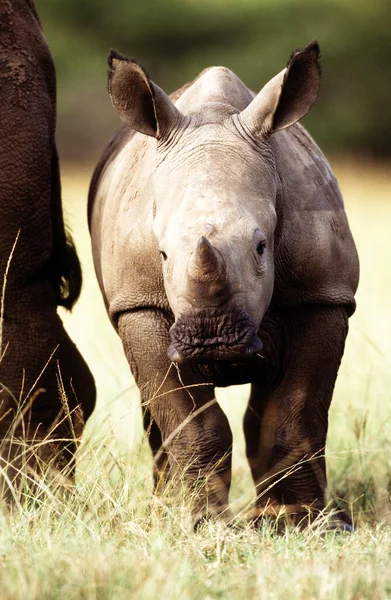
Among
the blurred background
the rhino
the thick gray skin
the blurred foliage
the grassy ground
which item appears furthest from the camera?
the blurred foliage

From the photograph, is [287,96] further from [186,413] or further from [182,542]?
[182,542]

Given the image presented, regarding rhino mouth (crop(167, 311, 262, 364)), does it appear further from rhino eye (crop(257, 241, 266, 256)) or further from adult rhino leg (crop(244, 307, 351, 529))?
adult rhino leg (crop(244, 307, 351, 529))

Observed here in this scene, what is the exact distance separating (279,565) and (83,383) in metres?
2.31

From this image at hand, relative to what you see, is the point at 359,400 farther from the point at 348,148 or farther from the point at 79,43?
the point at 79,43

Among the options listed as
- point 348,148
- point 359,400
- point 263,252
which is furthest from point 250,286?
point 348,148

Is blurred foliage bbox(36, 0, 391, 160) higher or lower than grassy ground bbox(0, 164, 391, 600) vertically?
higher

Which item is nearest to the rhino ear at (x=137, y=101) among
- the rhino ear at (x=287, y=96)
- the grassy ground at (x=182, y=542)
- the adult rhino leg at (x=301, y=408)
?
the rhino ear at (x=287, y=96)

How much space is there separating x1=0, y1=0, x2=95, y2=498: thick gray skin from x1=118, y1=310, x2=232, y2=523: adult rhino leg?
0.51 metres

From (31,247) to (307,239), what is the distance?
53.4 inches

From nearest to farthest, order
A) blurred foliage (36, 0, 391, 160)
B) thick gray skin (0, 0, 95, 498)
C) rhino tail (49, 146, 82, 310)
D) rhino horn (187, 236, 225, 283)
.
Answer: rhino horn (187, 236, 225, 283) → thick gray skin (0, 0, 95, 498) → rhino tail (49, 146, 82, 310) → blurred foliage (36, 0, 391, 160)

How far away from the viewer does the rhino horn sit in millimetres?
4406

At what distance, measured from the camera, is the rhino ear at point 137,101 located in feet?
16.6

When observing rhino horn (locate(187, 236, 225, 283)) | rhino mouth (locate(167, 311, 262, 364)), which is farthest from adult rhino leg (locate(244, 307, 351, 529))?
rhino horn (locate(187, 236, 225, 283))

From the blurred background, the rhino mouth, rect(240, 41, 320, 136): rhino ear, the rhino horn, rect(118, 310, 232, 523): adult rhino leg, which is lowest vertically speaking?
rect(118, 310, 232, 523): adult rhino leg
